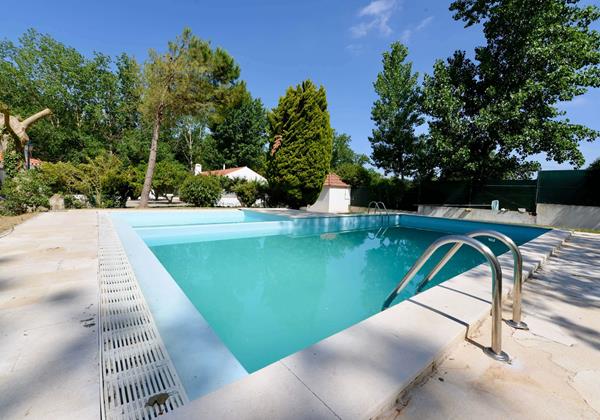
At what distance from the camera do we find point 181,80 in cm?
1327

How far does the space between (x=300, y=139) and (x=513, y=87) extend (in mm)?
10535

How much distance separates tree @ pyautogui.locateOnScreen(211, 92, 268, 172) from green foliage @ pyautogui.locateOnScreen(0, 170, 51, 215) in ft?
72.8

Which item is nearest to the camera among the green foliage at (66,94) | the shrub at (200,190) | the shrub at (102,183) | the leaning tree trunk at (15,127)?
the leaning tree trunk at (15,127)

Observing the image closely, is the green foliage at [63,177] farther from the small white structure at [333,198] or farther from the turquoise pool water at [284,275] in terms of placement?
the small white structure at [333,198]

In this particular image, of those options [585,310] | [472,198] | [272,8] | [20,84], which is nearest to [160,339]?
[585,310]

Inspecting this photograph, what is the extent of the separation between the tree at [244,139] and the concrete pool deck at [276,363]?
96.3ft

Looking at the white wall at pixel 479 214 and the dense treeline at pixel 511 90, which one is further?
the white wall at pixel 479 214

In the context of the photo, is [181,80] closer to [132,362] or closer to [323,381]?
[132,362]

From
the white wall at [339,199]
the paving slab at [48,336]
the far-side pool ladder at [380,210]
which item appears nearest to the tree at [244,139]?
the white wall at [339,199]

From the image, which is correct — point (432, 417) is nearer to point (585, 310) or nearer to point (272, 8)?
point (585, 310)

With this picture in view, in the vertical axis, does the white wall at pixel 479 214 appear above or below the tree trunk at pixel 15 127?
below

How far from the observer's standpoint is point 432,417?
124cm

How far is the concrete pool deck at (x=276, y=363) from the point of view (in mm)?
1213

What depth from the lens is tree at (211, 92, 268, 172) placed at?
101 ft
